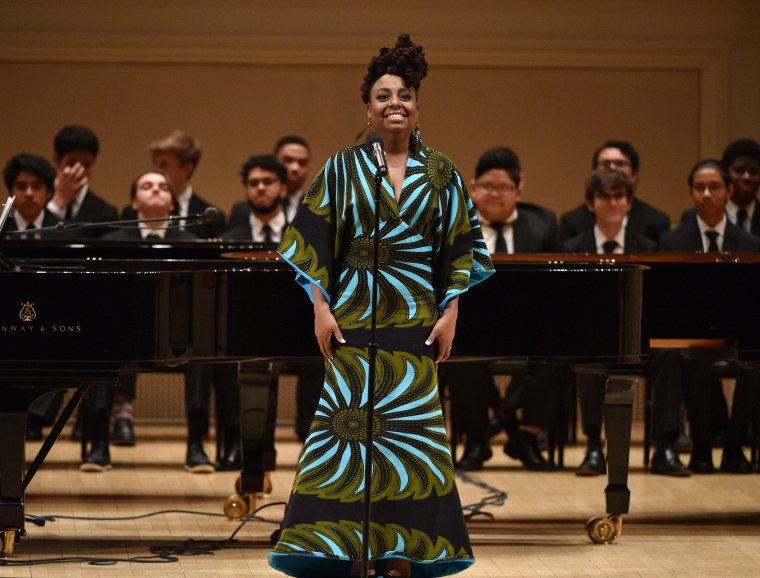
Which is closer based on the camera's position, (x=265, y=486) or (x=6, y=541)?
(x=6, y=541)

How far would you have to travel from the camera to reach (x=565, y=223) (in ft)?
19.4

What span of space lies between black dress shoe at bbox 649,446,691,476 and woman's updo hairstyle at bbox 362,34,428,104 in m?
2.84

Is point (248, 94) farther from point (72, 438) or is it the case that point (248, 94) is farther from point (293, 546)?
point (293, 546)

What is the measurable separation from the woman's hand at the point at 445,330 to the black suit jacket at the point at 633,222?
106 inches

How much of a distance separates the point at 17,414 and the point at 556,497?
2160 mm

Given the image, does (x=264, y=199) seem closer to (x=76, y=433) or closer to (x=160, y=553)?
(x=76, y=433)

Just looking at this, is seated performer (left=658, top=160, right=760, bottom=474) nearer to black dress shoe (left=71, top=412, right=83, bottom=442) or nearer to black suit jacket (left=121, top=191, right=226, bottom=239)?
black suit jacket (left=121, top=191, right=226, bottom=239)

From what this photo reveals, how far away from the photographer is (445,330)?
124 inches

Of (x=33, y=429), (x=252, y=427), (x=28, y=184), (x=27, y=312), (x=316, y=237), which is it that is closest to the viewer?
(x=316, y=237)

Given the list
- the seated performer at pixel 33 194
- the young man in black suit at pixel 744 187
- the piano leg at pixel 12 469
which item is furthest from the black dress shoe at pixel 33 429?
the young man in black suit at pixel 744 187

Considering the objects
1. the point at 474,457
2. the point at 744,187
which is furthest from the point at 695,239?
the point at 474,457

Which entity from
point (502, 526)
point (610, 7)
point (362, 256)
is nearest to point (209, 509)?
point (502, 526)

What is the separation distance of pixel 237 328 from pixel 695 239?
2580mm

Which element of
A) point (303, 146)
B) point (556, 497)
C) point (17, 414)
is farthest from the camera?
point (303, 146)
